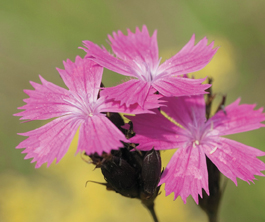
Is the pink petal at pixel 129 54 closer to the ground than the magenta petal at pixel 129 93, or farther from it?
farther from it

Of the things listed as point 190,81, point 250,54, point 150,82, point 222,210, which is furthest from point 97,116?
point 250,54

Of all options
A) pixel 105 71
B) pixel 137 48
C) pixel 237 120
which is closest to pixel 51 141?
pixel 137 48

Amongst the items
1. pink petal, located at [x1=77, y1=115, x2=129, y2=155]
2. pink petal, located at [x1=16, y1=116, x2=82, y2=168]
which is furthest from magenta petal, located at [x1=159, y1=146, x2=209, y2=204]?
pink petal, located at [x1=16, y1=116, x2=82, y2=168]

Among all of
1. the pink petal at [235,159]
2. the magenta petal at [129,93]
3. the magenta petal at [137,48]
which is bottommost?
the pink petal at [235,159]

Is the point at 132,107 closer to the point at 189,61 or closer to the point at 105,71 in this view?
the point at 189,61

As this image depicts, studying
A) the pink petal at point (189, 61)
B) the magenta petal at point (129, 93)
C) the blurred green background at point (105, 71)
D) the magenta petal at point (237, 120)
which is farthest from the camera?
the blurred green background at point (105, 71)

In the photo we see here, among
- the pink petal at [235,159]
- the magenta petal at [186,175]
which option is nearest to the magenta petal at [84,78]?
the magenta petal at [186,175]

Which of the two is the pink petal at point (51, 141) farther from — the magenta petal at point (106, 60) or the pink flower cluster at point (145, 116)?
the magenta petal at point (106, 60)
